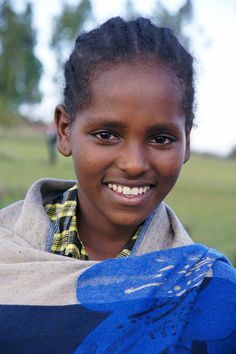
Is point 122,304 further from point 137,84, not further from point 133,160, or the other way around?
point 137,84

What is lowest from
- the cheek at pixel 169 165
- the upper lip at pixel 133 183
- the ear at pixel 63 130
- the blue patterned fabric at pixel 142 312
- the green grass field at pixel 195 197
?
the green grass field at pixel 195 197

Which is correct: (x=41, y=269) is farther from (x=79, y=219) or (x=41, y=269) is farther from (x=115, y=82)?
(x=115, y=82)

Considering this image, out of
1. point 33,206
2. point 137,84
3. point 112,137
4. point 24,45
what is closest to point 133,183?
point 112,137

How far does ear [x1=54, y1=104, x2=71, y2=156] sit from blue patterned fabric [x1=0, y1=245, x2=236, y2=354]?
419 millimetres

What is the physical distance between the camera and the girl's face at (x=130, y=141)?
1879 mm

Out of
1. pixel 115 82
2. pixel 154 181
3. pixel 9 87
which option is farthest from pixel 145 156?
pixel 9 87

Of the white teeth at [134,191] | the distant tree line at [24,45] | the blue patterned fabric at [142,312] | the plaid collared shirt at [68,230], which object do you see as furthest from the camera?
the distant tree line at [24,45]

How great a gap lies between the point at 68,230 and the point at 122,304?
0.39m

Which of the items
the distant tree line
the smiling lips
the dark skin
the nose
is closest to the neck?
the dark skin

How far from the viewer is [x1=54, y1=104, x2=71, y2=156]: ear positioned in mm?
2152

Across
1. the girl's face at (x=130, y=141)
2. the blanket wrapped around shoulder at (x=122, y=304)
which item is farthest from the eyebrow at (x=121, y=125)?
the blanket wrapped around shoulder at (x=122, y=304)

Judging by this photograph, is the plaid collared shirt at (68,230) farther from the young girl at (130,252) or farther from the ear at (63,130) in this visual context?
the ear at (63,130)

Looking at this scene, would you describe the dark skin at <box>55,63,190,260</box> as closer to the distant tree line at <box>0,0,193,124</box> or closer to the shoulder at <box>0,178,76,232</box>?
the shoulder at <box>0,178,76,232</box>

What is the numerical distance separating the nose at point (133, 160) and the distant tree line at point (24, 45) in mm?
37594
